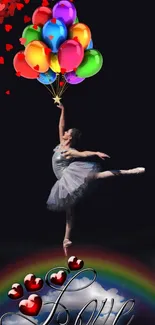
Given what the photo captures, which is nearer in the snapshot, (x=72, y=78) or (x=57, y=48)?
(x=57, y=48)

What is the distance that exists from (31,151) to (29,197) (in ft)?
1.03

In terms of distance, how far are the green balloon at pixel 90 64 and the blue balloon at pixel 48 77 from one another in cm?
17

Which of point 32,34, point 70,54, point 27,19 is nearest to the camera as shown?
point 70,54

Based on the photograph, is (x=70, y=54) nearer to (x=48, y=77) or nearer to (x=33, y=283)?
(x=48, y=77)

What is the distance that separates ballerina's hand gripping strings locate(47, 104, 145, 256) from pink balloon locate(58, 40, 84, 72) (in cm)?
38

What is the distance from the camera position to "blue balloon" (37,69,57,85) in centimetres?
356

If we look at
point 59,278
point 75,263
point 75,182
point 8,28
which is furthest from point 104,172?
point 8,28

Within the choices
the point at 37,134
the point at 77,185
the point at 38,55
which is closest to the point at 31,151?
the point at 37,134

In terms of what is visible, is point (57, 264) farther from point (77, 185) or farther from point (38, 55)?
point (38, 55)

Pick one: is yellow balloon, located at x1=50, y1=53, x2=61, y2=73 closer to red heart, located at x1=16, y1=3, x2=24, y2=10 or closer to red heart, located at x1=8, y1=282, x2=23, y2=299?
red heart, located at x1=16, y1=3, x2=24, y2=10

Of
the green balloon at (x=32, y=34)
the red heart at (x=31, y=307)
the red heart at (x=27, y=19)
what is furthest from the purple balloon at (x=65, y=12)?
the red heart at (x=31, y=307)

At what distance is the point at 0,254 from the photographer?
3.82m

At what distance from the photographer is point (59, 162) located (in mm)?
3650

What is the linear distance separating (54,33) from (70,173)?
88cm
